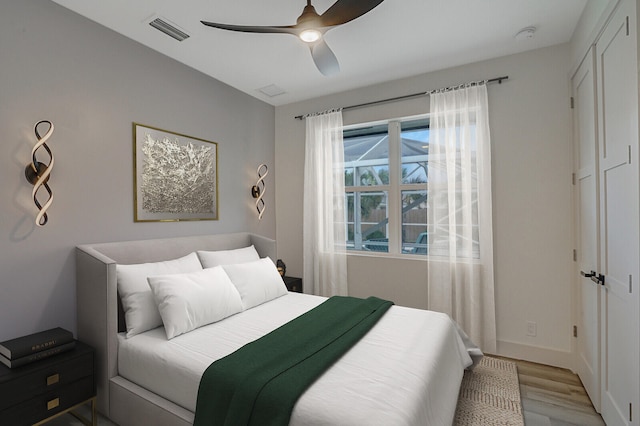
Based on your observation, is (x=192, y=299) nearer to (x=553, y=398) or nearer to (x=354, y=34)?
(x=354, y=34)

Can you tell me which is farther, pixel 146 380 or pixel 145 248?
pixel 145 248

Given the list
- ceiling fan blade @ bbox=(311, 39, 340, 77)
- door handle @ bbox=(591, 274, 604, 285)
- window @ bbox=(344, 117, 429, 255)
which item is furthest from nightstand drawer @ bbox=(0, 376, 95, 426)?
door handle @ bbox=(591, 274, 604, 285)

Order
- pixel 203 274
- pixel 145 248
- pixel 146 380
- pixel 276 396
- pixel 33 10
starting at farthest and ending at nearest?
1. pixel 145 248
2. pixel 203 274
3. pixel 33 10
4. pixel 146 380
5. pixel 276 396

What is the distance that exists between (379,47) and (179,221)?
2.43 metres

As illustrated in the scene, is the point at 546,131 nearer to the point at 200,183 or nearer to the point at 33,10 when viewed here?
the point at 200,183

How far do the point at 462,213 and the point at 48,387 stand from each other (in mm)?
3340

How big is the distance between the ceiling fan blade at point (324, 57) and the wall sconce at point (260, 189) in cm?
186

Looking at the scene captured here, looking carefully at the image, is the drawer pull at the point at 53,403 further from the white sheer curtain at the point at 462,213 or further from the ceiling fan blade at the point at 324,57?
the white sheer curtain at the point at 462,213

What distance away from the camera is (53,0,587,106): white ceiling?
2189 millimetres

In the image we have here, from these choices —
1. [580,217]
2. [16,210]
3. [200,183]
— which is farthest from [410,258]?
[16,210]

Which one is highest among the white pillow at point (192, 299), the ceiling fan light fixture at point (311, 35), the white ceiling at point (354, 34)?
the white ceiling at point (354, 34)

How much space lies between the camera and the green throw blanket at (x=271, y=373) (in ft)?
4.39

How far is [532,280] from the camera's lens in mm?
2834

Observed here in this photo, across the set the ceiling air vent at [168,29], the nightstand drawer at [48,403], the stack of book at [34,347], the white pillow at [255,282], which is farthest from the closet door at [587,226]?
the stack of book at [34,347]
